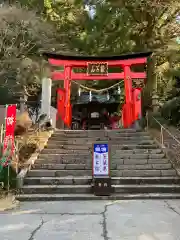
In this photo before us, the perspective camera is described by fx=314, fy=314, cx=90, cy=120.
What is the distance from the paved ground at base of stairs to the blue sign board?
87cm

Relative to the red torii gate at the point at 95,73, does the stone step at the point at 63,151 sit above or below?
below

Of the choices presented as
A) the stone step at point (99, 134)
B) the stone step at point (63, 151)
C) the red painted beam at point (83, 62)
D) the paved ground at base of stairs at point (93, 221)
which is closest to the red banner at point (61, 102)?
the red painted beam at point (83, 62)

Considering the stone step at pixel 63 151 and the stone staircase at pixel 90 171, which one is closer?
the stone staircase at pixel 90 171

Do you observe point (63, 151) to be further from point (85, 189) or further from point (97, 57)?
point (97, 57)

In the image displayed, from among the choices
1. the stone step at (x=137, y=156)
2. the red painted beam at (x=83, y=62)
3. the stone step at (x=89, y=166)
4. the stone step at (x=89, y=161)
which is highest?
the red painted beam at (x=83, y=62)

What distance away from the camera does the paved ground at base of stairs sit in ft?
17.0

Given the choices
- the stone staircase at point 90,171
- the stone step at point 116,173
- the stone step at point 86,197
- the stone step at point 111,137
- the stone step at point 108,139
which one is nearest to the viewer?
the stone step at point 86,197

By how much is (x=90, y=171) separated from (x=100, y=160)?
1.28 meters

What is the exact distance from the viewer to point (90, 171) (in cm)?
966

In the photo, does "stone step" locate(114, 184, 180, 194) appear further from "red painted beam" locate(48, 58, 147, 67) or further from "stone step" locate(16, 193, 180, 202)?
"red painted beam" locate(48, 58, 147, 67)

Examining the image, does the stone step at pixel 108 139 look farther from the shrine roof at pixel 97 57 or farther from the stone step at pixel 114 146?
the shrine roof at pixel 97 57

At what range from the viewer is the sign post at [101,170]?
326 inches

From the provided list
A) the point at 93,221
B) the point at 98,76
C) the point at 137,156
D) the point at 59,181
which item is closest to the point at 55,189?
the point at 59,181

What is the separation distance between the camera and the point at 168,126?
14867 mm
